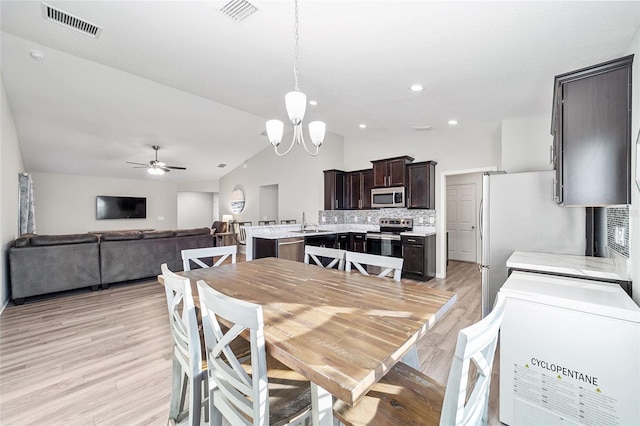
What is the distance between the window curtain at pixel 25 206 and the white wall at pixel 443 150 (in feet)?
22.4

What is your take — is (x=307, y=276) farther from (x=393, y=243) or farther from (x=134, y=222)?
(x=134, y=222)

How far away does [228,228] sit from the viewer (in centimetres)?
850

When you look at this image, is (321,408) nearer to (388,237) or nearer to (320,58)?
(320,58)

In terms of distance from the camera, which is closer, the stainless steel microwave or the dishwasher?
the dishwasher

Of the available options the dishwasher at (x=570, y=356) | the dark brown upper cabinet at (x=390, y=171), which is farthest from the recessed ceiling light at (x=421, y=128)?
the dishwasher at (x=570, y=356)

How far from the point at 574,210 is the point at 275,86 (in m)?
3.51

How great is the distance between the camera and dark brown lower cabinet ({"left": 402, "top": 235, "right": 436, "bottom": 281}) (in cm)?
494

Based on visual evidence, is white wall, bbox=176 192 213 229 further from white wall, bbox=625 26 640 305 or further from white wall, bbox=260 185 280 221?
white wall, bbox=625 26 640 305

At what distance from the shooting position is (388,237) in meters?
5.38

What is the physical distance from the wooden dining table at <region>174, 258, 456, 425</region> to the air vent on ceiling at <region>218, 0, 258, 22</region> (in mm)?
2031

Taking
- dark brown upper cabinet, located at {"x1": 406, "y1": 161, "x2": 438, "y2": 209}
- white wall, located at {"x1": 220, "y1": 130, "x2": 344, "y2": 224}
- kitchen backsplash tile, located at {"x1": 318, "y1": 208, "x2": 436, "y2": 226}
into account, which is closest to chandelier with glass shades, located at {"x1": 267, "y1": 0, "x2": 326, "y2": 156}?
dark brown upper cabinet, located at {"x1": 406, "y1": 161, "x2": 438, "y2": 209}

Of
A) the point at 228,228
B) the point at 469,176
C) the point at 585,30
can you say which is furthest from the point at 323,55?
the point at 228,228

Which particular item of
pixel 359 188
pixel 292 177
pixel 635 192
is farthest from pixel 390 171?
pixel 635 192

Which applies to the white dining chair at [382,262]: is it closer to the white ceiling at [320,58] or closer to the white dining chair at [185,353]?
the white dining chair at [185,353]
